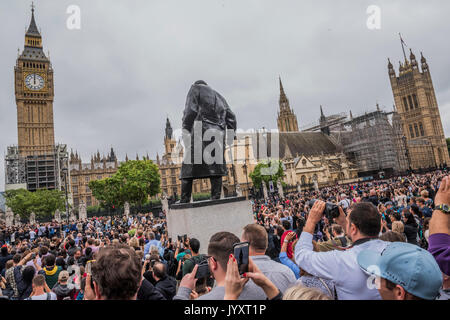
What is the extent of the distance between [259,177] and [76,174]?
52.7m

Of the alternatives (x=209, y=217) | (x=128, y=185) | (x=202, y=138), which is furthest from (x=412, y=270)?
(x=128, y=185)

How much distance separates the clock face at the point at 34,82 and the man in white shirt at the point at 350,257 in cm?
8818

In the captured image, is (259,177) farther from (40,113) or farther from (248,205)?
(40,113)

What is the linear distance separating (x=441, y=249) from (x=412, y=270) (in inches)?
29.5

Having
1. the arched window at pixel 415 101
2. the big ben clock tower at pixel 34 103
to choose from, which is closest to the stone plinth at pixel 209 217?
the big ben clock tower at pixel 34 103

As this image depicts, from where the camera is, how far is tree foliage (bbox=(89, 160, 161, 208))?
44375 millimetres

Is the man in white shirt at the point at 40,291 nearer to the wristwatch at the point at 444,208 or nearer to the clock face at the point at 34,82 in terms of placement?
the wristwatch at the point at 444,208

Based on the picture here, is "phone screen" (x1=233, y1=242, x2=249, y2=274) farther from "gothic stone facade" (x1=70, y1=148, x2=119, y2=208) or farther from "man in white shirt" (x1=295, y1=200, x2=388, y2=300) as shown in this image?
"gothic stone facade" (x1=70, y1=148, x2=119, y2=208)

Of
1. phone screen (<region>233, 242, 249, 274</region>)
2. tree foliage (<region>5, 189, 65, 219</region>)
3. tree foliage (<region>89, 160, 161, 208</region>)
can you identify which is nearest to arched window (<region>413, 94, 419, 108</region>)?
tree foliage (<region>89, 160, 161, 208</region>)

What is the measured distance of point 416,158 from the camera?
232 ft

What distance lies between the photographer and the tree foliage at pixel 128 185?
44.4m

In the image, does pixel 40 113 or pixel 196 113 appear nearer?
pixel 196 113

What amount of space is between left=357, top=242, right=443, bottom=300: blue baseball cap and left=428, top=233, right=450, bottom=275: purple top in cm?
60
